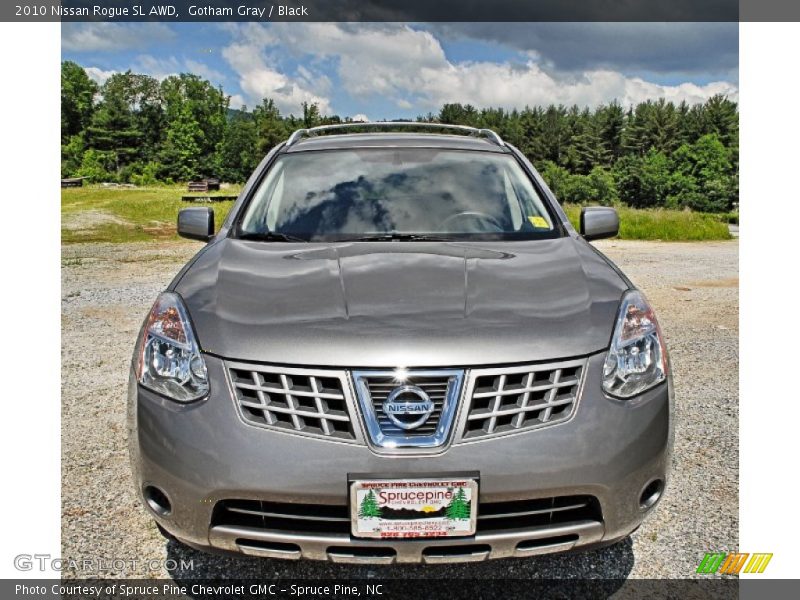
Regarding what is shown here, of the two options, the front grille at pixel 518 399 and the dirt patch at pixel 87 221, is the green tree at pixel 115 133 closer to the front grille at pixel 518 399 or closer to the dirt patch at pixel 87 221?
the dirt patch at pixel 87 221

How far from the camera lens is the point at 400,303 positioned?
2.18 m

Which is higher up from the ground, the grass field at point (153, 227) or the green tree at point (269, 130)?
the green tree at point (269, 130)

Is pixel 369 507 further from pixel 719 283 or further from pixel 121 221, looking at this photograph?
pixel 121 221

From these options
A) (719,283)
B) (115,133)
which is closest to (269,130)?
(115,133)

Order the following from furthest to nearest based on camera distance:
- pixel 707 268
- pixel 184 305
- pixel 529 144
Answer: pixel 529 144 → pixel 707 268 → pixel 184 305

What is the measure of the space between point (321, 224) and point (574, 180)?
108669 millimetres

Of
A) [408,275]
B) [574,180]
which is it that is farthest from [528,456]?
[574,180]

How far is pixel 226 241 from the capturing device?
2.96 meters

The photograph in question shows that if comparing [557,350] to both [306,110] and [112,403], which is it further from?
[306,110]

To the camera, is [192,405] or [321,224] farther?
[321,224]

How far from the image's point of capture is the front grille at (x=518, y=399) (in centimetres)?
193

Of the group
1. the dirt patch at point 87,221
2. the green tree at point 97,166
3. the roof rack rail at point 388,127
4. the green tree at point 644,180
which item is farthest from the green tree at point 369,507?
the green tree at point 644,180

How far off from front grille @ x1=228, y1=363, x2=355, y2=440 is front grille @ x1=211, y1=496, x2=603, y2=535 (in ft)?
0.71

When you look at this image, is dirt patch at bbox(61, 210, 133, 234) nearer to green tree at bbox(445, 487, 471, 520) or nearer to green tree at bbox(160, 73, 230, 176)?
green tree at bbox(445, 487, 471, 520)
